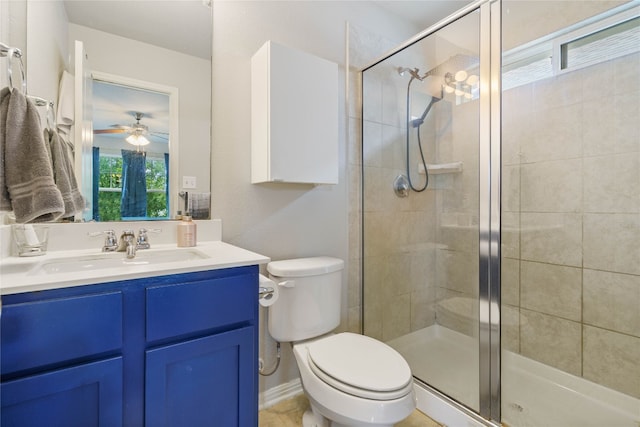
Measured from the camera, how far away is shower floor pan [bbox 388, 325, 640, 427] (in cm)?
136

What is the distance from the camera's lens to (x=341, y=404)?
1062 millimetres

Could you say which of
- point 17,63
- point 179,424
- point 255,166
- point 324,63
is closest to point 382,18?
point 324,63

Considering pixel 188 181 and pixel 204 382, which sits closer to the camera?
pixel 204 382

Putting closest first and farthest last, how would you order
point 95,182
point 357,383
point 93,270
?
point 93,270 → point 357,383 → point 95,182

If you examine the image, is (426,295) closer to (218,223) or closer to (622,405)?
(622,405)

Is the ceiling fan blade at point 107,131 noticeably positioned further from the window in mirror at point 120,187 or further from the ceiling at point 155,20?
the ceiling at point 155,20

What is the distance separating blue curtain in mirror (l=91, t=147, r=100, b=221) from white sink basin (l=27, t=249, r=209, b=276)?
206mm

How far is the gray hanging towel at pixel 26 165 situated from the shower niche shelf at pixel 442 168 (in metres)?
1.61

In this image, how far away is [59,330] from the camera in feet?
2.39

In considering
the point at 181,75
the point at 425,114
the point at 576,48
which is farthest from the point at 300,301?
the point at 576,48

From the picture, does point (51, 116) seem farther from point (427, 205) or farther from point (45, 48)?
point (427, 205)

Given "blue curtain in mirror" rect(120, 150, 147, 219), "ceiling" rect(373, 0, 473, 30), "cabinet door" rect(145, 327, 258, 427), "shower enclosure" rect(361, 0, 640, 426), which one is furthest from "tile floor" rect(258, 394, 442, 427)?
"ceiling" rect(373, 0, 473, 30)

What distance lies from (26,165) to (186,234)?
1.88ft

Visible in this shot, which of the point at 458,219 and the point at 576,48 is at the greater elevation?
the point at 576,48
